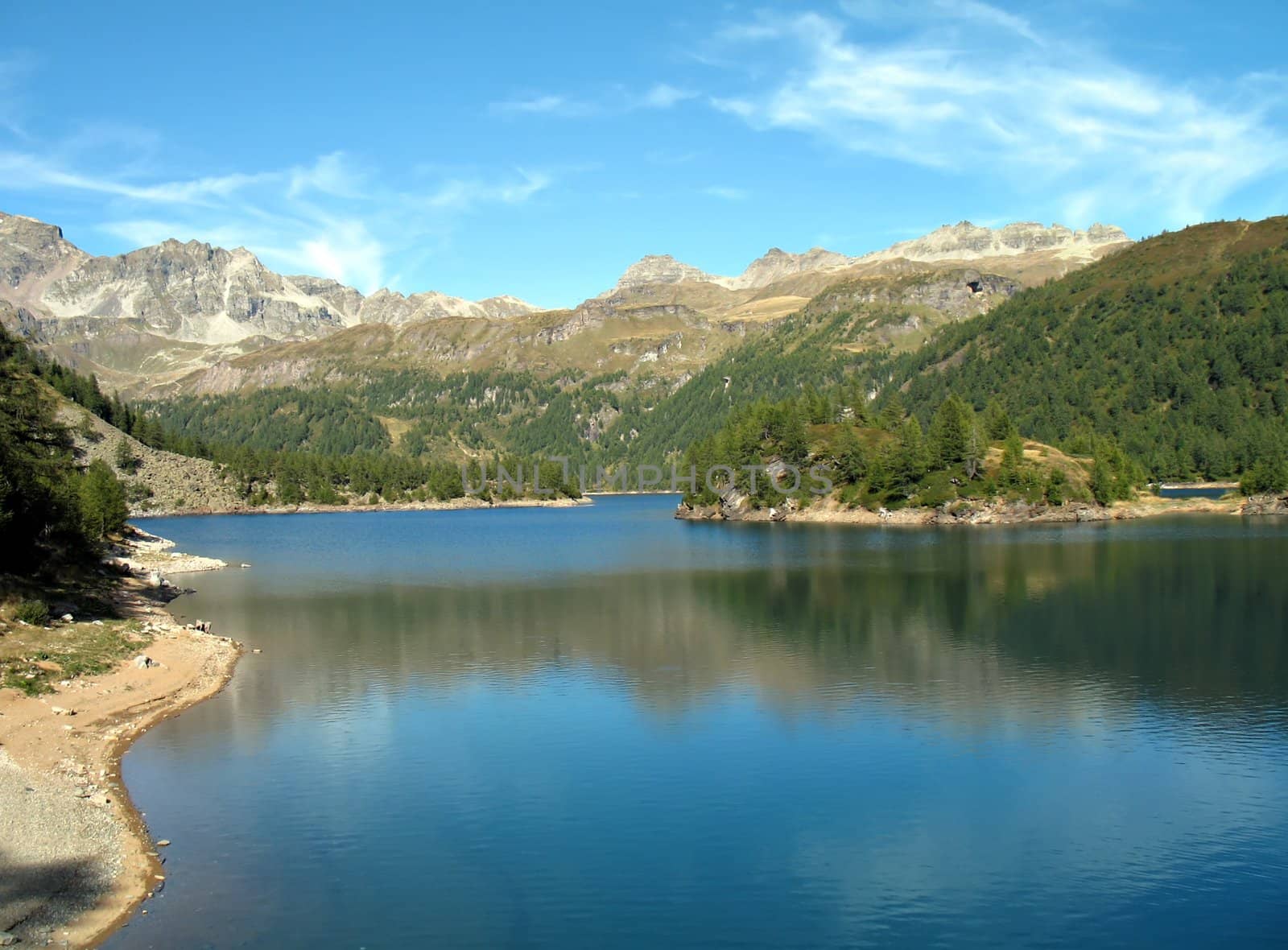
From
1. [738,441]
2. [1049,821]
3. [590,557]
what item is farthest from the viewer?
[738,441]

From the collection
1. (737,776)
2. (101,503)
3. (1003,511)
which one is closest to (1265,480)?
(1003,511)

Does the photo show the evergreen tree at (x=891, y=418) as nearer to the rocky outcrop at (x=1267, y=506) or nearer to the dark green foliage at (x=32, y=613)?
the rocky outcrop at (x=1267, y=506)

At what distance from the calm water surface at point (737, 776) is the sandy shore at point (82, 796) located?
108 centimetres

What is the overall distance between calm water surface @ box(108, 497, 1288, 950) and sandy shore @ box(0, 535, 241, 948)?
1084 mm

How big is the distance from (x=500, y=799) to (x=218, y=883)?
29.2 ft

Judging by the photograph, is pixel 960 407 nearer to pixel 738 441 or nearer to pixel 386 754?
pixel 738 441

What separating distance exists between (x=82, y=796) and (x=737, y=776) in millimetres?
20393

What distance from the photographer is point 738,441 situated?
178375 mm

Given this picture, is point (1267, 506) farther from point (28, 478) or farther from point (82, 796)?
point (82, 796)

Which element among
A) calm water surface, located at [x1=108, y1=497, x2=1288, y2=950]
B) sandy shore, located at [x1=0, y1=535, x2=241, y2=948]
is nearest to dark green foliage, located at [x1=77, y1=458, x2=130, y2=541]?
calm water surface, located at [x1=108, y1=497, x2=1288, y2=950]

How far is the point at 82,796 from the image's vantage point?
98.2 ft

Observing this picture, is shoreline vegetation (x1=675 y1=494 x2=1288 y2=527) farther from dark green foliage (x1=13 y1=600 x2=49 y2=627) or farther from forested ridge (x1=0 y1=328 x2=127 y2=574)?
dark green foliage (x1=13 y1=600 x2=49 y2=627)

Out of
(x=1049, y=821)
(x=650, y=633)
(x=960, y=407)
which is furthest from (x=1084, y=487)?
(x=1049, y=821)

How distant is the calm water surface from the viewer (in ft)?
76.6
